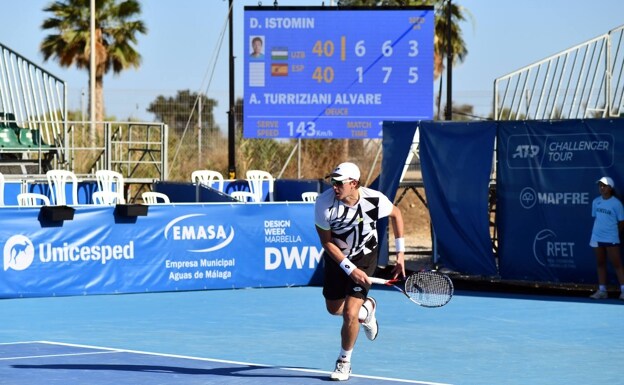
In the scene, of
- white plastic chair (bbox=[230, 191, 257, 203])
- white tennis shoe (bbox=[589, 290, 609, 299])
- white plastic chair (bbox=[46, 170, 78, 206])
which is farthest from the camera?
white plastic chair (bbox=[230, 191, 257, 203])

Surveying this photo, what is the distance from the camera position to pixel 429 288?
11.0 metres

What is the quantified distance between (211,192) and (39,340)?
1025 cm

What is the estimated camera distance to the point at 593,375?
37.8 ft

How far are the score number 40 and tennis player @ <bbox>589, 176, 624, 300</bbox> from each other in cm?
1166

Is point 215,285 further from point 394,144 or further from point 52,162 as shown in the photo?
point 52,162

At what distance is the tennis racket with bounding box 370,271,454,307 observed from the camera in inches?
431

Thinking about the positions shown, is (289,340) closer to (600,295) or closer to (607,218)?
(607,218)

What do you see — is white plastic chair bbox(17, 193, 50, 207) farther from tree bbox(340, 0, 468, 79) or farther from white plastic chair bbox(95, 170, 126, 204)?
tree bbox(340, 0, 468, 79)

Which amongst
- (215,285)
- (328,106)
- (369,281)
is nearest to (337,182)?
(369,281)

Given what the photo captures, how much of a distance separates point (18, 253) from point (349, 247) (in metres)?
8.72

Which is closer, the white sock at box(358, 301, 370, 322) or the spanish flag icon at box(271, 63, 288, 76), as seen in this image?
the white sock at box(358, 301, 370, 322)

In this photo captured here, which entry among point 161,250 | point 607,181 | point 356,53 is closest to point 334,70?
point 356,53

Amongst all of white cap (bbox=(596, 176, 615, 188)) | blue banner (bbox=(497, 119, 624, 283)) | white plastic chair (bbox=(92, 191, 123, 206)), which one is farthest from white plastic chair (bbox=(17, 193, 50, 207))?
white cap (bbox=(596, 176, 615, 188))

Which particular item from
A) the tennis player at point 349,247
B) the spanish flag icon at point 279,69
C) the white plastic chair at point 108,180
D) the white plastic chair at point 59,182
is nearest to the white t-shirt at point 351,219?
the tennis player at point 349,247
